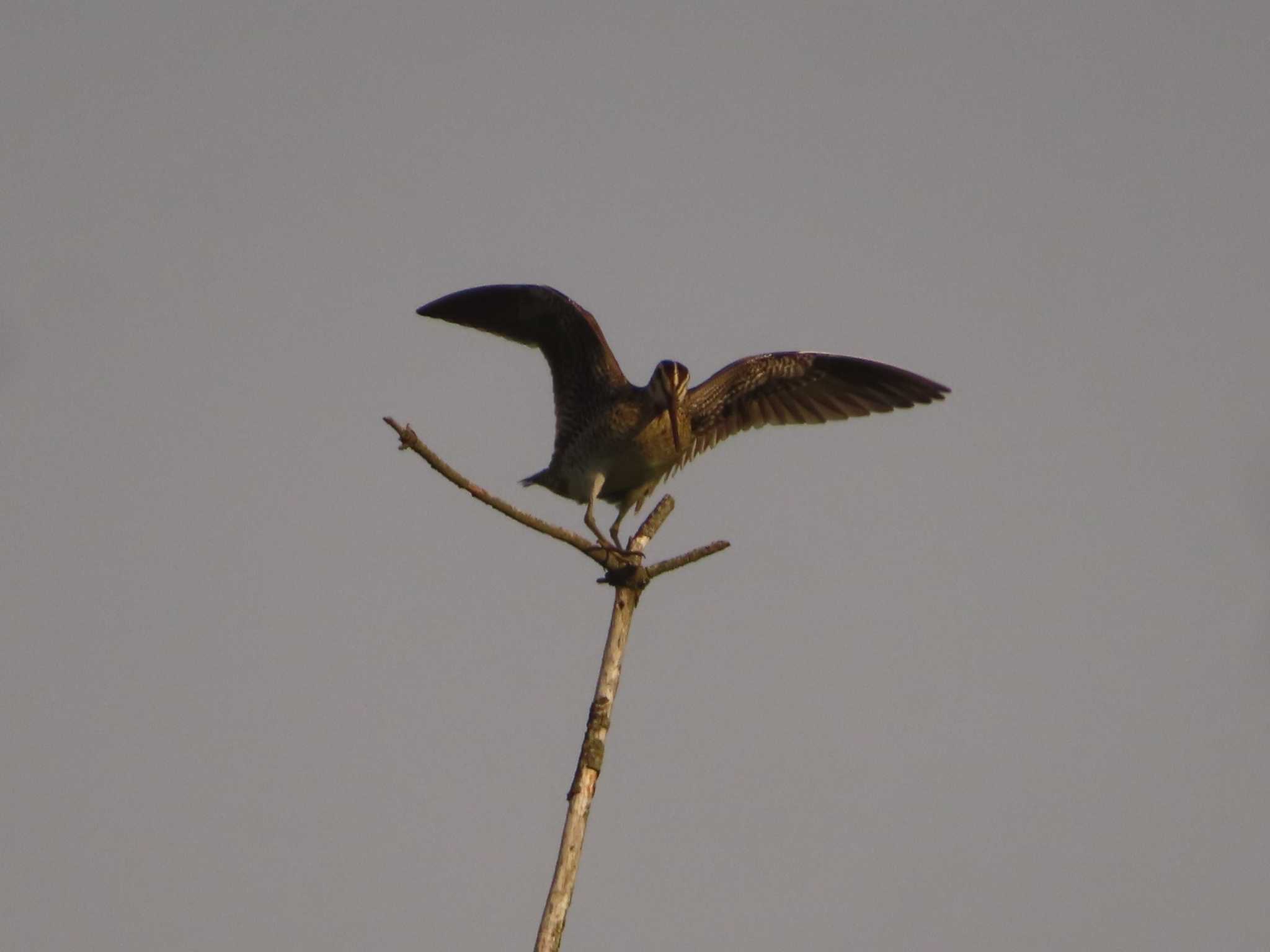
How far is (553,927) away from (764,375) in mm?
4845

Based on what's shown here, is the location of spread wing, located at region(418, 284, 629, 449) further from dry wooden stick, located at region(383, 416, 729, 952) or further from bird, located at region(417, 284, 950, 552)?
dry wooden stick, located at region(383, 416, 729, 952)

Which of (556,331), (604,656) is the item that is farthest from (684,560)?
(556,331)

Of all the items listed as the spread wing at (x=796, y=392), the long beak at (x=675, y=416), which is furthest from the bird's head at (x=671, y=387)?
the spread wing at (x=796, y=392)

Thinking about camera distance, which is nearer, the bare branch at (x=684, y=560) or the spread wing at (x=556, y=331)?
the bare branch at (x=684, y=560)

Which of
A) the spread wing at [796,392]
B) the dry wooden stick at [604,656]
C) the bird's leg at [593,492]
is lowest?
the dry wooden stick at [604,656]

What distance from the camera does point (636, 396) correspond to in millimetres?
9266

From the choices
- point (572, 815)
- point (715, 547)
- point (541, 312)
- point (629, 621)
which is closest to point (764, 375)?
point (541, 312)

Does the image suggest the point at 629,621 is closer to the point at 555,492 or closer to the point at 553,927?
the point at 553,927

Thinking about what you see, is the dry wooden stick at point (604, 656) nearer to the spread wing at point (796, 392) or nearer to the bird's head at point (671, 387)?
the bird's head at point (671, 387)

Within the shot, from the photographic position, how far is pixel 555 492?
31.4 ft

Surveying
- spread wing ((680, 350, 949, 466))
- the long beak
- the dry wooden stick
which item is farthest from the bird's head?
the dry wooden stick

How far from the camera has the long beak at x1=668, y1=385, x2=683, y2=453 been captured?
898cm

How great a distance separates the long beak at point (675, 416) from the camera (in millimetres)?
8977

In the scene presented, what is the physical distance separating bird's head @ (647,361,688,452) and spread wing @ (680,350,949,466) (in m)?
0.42
